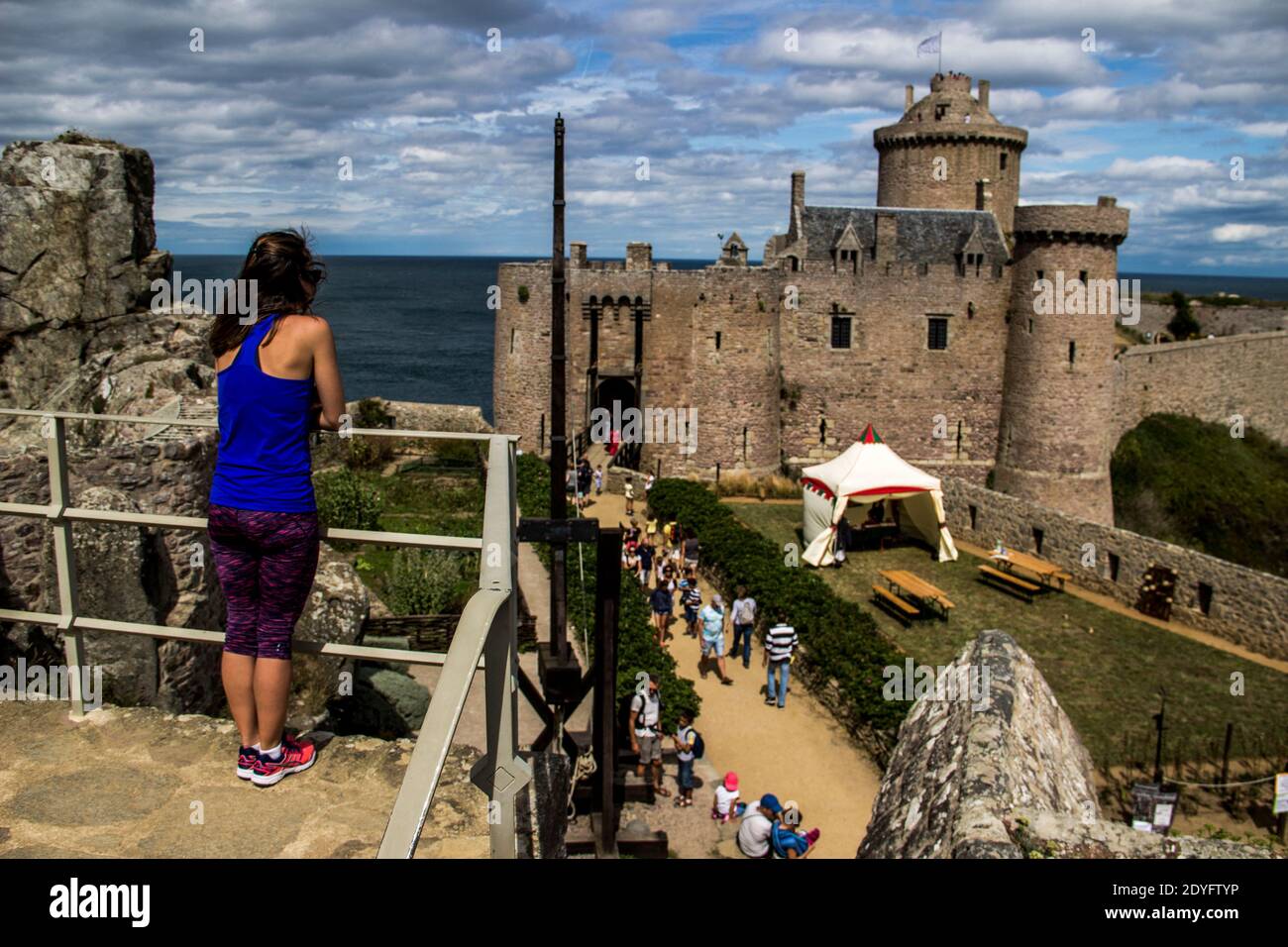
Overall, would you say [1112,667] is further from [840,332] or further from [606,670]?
[840,332]

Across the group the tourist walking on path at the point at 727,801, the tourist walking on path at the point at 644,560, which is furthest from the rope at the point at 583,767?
the tourist walking on path at the point at 644,560

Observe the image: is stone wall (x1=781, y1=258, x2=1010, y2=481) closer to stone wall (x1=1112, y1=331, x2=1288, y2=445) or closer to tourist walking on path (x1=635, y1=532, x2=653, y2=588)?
stone wall (x1=1112, y1=331, x2=1288, y2=445)

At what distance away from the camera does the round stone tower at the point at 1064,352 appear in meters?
32.0

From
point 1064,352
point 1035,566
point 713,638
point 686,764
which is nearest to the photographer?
point 686,764

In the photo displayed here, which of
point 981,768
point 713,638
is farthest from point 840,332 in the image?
point 981,768

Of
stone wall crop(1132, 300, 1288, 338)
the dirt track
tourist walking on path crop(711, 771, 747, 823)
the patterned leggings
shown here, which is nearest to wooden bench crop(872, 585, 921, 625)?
the dirt track

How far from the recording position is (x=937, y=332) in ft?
115

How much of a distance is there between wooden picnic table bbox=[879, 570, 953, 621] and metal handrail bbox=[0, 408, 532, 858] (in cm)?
1874

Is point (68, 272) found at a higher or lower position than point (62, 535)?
higher

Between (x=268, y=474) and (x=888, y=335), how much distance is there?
32.9 m

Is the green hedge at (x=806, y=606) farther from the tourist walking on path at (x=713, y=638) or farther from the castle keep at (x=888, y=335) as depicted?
the castle keep at (x=888, y=335)

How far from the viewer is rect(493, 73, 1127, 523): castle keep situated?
106ft
